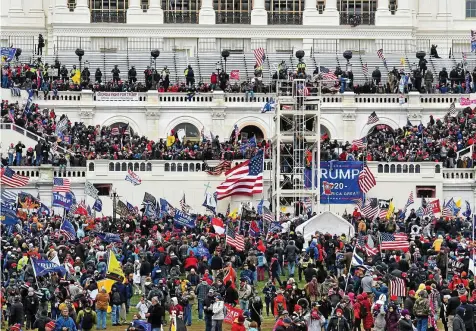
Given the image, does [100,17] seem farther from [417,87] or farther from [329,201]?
[329,201]

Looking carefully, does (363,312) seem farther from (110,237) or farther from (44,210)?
(44,210)

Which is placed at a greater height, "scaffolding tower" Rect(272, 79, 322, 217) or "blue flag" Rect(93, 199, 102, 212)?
"scaffolding tower" Rect(272, 79, 322, 217)

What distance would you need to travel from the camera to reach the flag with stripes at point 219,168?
4183 inches

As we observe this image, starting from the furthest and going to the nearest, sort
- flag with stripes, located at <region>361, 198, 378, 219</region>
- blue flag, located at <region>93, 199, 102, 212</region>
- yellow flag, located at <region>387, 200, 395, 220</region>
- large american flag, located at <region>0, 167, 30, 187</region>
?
blue flag, located at <region>93, 199, 102, 212</region>, large american flag, located at <region>0, 167, 30, 187</region>, yellow flag, located at <region>387, 200, 395, 220</region>, flag with stripes, located at <region>361, 198, 378, 219</region>

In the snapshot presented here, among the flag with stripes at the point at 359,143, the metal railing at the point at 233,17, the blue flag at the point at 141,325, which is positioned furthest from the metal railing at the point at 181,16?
the blue flag at the point at 141,325

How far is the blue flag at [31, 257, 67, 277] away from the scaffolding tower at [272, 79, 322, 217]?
88.6 ft

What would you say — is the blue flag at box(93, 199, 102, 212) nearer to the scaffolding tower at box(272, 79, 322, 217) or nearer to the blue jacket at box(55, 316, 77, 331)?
the scaffolding tower at box(272, 79, 322, 217)

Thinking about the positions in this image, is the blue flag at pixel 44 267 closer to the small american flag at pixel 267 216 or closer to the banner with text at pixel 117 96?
the small american flag at pixel 267 216

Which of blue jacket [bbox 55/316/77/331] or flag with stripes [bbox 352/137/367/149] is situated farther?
flag with stripes [bbox 352/137/367/149]

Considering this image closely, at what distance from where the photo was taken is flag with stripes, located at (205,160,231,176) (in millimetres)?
106250

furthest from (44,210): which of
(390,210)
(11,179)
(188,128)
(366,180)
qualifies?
(188,128)

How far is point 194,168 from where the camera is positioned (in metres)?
107

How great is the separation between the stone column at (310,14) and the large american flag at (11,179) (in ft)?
124

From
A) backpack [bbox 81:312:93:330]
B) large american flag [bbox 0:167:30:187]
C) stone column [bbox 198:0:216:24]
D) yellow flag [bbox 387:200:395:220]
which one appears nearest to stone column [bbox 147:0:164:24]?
stone column [bbox 198:0:216:24]
